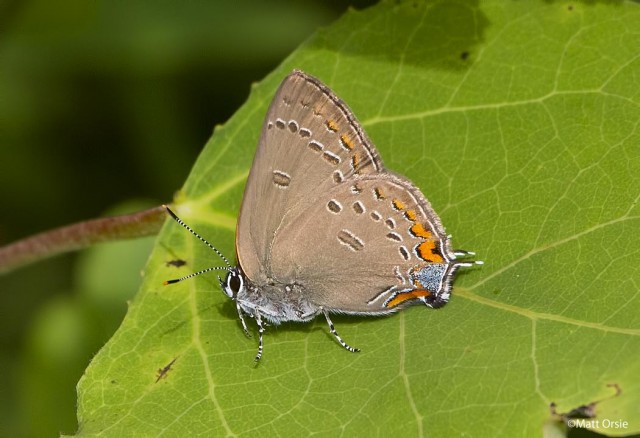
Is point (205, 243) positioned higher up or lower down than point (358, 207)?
lower down

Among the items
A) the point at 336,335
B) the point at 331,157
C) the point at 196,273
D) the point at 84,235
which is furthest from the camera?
the point at 84,235

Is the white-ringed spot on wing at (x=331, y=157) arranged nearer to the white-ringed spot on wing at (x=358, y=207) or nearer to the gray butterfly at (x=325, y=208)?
the gray butterfly at (x=325, y=208)

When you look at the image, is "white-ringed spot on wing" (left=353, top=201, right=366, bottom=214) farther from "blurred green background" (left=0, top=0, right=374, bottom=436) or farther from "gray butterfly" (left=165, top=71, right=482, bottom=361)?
"blurred green background" (left=0, top=0, right=374, bottom=436)

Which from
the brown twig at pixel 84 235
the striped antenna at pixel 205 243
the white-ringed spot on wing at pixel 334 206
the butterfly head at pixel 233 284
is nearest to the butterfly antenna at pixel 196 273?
the striped antenna at pixel 205 243

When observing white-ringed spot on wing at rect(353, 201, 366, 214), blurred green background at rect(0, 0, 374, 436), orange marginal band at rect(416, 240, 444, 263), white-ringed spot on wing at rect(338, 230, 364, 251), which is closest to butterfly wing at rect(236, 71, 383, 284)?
white-ringed spot on wing at rect(353, 201, 366, 214)

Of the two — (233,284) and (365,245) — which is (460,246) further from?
(233,284)

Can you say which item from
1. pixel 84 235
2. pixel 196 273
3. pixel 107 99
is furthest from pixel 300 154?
pixel 107 99
